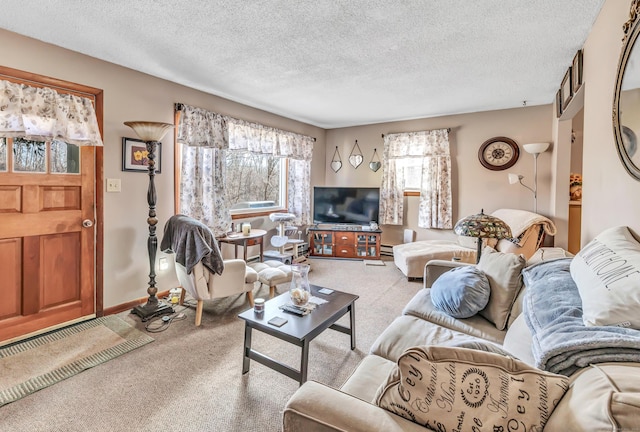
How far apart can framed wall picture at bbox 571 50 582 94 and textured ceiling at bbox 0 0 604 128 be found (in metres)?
0.09

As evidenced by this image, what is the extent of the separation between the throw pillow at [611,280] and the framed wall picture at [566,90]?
215 centimetres

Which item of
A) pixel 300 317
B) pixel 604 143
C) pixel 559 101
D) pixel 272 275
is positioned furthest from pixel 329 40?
pixel 559 101

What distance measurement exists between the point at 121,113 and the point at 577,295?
3.71m

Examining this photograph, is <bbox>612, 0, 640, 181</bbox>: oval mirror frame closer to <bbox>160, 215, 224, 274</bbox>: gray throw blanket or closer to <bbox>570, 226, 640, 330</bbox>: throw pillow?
<bbox>570, 226, 640, 330</bbox>: throw pillow

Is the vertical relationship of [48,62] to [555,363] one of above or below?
above

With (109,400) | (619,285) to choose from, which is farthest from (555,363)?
(109,400)

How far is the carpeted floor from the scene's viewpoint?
5.53ft

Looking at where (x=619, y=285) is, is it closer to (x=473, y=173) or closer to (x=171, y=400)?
(x=171, y=400)

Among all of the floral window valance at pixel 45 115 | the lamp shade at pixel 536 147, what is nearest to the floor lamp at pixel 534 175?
the lamp shade at pixel 536 147

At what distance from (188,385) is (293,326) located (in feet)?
2.59

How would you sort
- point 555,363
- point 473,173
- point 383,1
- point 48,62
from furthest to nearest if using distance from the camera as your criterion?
point 473,173
point 48,62
point 383,1
point 555,363

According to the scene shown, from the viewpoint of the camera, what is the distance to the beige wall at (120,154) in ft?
8.85

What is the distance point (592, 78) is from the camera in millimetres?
2227

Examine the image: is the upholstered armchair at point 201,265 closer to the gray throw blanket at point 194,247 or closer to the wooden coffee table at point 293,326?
the gray throw blanket at point 194,247
